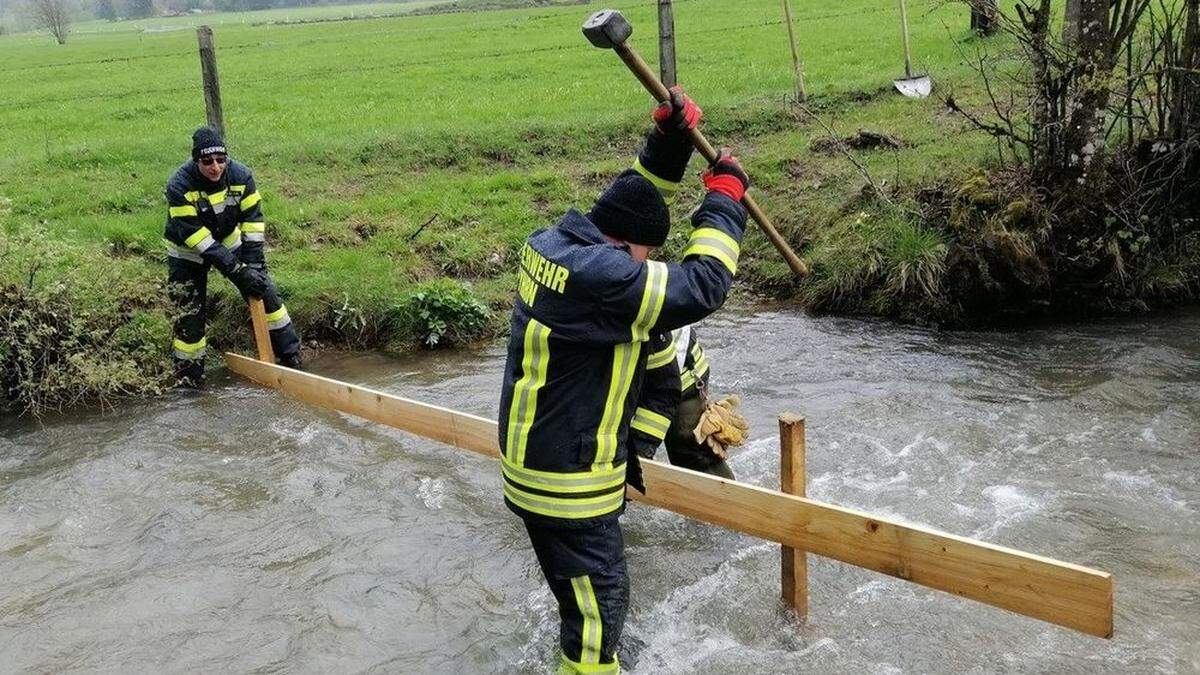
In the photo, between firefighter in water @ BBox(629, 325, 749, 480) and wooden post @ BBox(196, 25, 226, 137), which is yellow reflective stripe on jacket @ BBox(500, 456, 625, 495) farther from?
wooden post @ BBox(196, 25, 226, 137)

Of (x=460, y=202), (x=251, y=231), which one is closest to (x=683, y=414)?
(x=251, y=231)

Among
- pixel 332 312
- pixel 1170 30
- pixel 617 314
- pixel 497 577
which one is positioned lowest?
pixel 497 577

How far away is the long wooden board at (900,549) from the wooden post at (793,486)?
0.39 ft

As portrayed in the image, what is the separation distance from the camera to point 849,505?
18.4ft

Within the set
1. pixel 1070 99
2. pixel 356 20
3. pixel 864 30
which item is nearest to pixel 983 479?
pixel 1070 99

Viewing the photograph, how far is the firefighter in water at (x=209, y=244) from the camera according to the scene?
7.42 metres

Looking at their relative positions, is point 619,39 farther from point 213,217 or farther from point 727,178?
point 213,217

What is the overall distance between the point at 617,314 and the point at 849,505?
9.15ft

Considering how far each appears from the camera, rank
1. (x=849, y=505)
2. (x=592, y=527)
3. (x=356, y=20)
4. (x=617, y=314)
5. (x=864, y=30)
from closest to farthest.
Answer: (x=617, y=314) < (x=592, y=527) < (x=849, y=505) < (x=864, y=30) < (x=356, y=20)

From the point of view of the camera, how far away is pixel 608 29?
3.53 meters

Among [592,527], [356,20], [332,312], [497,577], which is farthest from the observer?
[356,20]

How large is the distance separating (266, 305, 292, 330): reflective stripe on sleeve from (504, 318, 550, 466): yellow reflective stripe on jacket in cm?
479

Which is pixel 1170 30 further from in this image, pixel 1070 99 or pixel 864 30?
pixel 864 30

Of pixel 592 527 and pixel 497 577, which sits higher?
pixel 592 527
